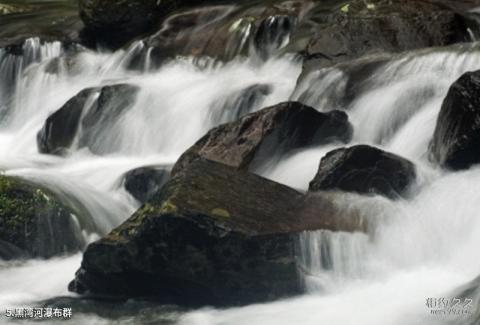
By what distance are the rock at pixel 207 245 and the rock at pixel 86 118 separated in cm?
759

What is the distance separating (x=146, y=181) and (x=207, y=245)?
170 inches

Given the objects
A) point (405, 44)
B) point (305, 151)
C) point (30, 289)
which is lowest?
point (30, 289)

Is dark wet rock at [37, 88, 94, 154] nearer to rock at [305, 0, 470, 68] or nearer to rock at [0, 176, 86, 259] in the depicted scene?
rock at [305, 0, 470, 68]

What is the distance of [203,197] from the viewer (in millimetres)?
9875

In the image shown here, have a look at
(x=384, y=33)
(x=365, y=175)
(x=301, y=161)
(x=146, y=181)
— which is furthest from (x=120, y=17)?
(x=365, y=175)

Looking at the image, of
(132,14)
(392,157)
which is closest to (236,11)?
(132,14)

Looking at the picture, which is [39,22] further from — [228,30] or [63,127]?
[63,127]

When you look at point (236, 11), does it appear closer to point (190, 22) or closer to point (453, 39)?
point (190, 22)

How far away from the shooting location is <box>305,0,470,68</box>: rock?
50.9ft

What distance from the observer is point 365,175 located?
34.7 feet

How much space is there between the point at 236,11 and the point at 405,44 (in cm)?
647

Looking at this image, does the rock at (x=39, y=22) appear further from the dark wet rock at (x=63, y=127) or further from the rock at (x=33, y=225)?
the rock at (x=33, y=225)

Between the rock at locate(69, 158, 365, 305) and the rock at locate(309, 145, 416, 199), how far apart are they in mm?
406

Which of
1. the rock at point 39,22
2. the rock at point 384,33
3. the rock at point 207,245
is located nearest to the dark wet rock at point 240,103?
the rock at point 384,33
